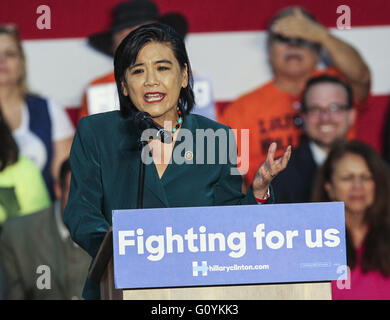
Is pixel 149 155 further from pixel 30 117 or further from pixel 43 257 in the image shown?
pixel 30 117

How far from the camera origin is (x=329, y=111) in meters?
4.52

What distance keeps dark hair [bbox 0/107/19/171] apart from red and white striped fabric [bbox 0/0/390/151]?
0.30 m

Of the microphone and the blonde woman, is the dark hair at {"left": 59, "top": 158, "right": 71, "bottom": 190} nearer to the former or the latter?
the blonde woman

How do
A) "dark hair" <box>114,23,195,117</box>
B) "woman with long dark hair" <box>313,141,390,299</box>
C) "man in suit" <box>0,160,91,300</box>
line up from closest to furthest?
"dark hair" <box>114,23,195,117</box> → "man in suit" <box>0,160,91,300</box> → "woman with long dark hair" <box>313,141,390,299</box>

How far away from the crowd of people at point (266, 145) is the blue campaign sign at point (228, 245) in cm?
210

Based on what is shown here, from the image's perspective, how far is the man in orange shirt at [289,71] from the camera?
4.51 metres

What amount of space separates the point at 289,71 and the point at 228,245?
2.61 m

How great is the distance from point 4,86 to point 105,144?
236 cm

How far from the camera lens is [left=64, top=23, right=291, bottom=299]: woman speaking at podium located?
2344 millimetres

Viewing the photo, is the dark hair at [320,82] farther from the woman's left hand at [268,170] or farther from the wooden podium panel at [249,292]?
the wooden podium panel at [249,292]

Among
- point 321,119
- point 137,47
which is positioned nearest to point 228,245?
point 137,47

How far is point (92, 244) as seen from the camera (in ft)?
7.59

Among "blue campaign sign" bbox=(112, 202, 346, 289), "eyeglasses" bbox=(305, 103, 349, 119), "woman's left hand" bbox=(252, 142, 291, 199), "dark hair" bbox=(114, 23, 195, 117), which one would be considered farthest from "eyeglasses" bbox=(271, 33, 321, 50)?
"blue campaign sign" bbox=(112, 202, 346, 289)

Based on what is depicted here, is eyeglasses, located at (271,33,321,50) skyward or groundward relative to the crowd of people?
skyward
